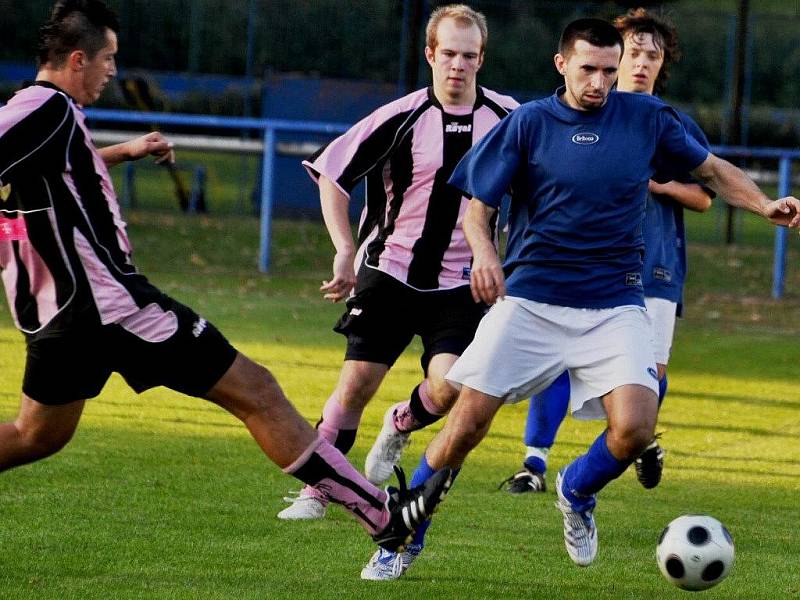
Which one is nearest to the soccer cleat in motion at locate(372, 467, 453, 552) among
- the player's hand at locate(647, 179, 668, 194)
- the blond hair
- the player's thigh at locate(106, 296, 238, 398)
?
the player's thigh at locate(106, 296, 238, 398)

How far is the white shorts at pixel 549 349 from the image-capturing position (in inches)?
222

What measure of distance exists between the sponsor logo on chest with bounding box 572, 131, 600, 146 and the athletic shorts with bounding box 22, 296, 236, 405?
5.17 feet

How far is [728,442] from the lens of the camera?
9.09 meters

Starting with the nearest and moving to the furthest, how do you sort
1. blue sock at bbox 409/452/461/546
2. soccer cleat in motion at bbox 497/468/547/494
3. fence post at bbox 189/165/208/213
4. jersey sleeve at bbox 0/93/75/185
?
jersey sleeve at bbox 0/93/75/185, blue sock at bbox 409/452/461/546, soccer cleat in motion at bbox 497/468/547/494, fence post at bbox 189/165/208/213

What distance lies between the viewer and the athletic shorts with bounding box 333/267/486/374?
22.4 feet

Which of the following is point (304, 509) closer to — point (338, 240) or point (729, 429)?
point (338, 240)

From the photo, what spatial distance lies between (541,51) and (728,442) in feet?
77.4

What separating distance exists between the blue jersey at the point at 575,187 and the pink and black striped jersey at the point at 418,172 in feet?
3.43

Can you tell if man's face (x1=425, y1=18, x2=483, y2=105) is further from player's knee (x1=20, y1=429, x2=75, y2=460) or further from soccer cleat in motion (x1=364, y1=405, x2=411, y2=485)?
player's knee (x1=20, y1=429, x2=75, y2=460)

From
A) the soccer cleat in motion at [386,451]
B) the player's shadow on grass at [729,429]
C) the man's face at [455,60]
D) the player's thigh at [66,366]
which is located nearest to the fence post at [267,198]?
the player's shadow on grass at [729,429]

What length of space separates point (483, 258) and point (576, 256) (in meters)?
0.39

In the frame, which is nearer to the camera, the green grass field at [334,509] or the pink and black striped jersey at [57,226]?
the pink and black striped jersey at [57,226]

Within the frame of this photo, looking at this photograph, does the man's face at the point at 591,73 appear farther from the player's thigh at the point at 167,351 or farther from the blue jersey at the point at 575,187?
the player's thigh at the point at 167,351

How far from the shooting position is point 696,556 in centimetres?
526
